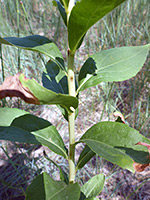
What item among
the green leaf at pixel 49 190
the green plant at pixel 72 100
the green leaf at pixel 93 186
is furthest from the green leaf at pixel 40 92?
the green leaf at pixel 93 186

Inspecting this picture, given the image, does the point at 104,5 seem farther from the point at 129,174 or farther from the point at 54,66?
the point at 129,174

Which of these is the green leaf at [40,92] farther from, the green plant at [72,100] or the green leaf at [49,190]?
the green leaf at [49,190]

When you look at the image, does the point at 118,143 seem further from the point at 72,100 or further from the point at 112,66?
the point at 112,66

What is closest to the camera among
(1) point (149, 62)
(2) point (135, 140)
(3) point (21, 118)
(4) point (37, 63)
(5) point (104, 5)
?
(5) point (104, 5)

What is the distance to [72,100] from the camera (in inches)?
21.8

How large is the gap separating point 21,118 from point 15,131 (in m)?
0.05

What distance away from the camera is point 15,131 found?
67 cm

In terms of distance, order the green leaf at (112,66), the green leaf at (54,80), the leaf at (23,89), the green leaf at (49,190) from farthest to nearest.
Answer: the green leaf at (54,80) < the green leaf at (112,66) < the green leaf at (49,190) < the leaf at (23,89)

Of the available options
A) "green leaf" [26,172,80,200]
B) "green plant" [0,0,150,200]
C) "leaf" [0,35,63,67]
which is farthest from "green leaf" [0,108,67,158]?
"leaf" [0,35,63,67]

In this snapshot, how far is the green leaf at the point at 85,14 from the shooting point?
466mm

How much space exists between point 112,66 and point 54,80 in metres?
0.26

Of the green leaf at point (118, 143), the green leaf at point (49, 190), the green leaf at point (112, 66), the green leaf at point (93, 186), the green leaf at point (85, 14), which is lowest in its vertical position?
the green leaf at point (93, 186)

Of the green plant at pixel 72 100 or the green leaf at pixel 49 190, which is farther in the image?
the green leaf at pixel 49 190

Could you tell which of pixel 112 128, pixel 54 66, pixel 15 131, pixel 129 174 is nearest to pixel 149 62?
pixel 129 174
